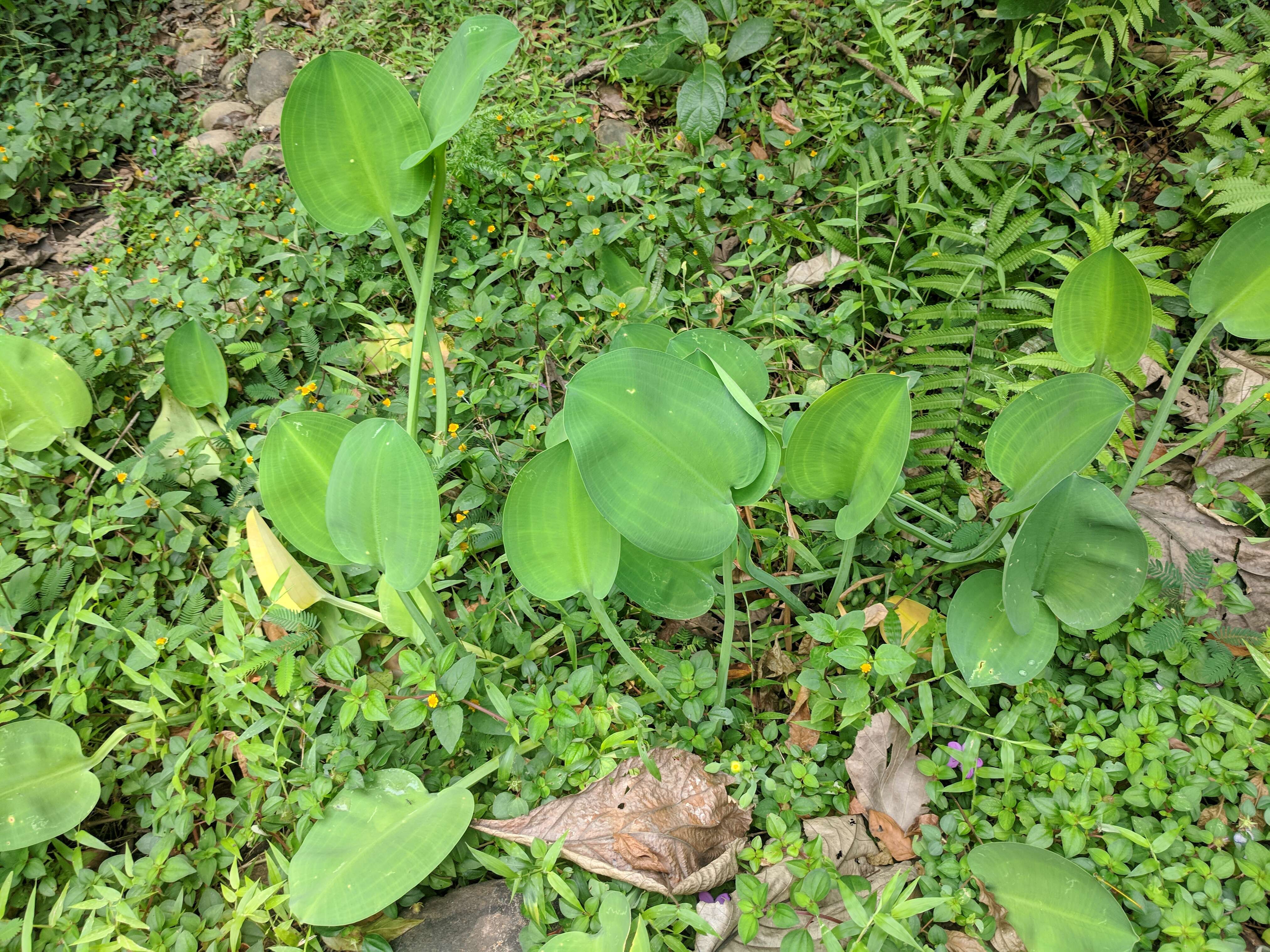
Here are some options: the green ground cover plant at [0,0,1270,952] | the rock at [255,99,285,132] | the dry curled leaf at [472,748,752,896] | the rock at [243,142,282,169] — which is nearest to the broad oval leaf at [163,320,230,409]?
the green ground cover plant at [0,0,1270,952]

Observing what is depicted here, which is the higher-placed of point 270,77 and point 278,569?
point 270,77

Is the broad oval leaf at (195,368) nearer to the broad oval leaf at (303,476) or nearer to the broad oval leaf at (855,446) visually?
the broad oval leaf at (303,476)

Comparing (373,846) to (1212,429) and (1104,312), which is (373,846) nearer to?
(1104,312)

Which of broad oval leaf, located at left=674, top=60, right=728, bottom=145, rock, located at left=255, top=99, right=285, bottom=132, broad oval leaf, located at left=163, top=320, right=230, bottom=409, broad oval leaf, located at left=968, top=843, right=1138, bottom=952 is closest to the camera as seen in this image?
broad oval leaf, located at left=968, top=843, right=1138, bottom=952

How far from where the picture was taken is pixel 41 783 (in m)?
1.38

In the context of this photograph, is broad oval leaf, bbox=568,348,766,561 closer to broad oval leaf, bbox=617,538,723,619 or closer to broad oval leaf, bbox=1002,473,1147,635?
broad oval leaf, bbox=617,538,723,619

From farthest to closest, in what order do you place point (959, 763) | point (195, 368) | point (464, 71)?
point (195, 368), point (464, 71), point (959, 763)

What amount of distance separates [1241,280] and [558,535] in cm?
140

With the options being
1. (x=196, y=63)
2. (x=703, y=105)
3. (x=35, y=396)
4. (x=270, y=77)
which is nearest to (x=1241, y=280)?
(x=703, y=105)

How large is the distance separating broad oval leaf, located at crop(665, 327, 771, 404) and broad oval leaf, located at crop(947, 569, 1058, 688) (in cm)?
55

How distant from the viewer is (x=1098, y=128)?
2.22 m

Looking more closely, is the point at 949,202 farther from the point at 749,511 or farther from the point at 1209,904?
the point at 1209,904

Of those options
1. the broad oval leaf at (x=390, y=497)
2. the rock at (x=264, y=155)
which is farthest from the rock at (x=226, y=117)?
the broad oval leaf at (x=390, y=497)

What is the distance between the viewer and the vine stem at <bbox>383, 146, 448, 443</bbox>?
1.72m
